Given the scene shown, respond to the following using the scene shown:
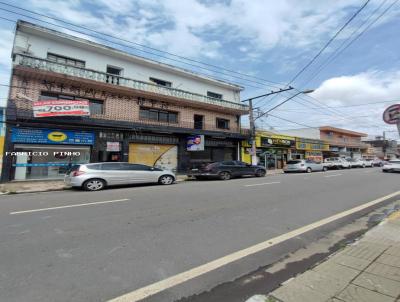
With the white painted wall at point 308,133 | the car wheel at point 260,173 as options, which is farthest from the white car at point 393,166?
the white painted wall at point 308,133

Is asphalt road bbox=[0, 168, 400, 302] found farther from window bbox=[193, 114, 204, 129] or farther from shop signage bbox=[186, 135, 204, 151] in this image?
window bbox=[193, 114, 204, 129]

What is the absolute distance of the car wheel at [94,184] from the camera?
486 inches

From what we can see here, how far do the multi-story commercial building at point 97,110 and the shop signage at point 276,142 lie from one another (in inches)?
198

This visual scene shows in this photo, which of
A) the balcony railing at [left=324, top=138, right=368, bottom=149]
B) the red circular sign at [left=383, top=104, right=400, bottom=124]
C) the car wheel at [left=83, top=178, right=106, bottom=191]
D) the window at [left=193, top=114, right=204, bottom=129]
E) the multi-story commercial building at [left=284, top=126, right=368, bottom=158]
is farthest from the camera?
the balcony railing at [left=324, top=138, right=368, bottom=149]

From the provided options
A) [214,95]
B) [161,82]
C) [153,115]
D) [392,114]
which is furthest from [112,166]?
[214,95]

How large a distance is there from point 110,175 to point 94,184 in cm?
89

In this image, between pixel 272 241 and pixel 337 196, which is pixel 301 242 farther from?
pixel 337 196

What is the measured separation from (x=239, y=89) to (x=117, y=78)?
14.1 meters

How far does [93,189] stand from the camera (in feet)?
40.8

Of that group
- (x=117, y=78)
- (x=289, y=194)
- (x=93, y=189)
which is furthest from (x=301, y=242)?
(x=117, y=78)

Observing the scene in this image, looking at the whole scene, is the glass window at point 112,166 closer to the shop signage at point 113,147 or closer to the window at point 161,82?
the shop signage at point 113,147

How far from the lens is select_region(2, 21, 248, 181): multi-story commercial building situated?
15.3 meters

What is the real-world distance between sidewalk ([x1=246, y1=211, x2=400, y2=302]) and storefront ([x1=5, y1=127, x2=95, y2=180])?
16476 millimetres

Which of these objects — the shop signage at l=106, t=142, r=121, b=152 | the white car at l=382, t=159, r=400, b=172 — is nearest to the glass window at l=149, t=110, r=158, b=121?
the shop signage at l=106, t=142, r=121, b=152
